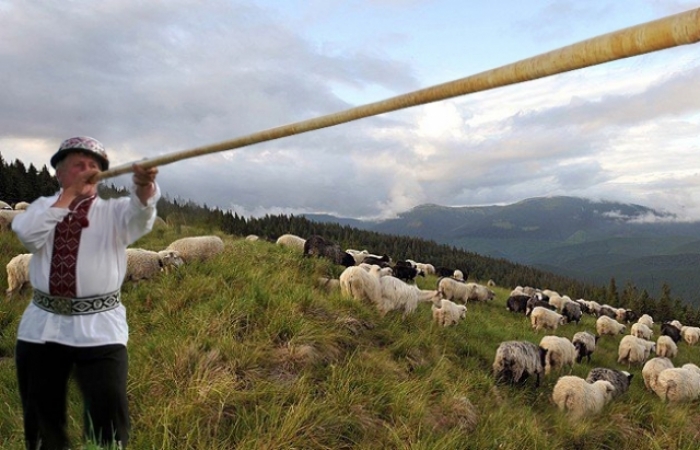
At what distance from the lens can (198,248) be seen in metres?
9.84

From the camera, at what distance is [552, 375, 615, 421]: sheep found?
7.98 meters

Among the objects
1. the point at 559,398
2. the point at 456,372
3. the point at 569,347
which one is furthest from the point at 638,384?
the point at 456,372

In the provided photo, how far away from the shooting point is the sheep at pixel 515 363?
8695mm

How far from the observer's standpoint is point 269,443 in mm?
3531

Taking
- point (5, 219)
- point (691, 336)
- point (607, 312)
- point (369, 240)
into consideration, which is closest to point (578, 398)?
point (5, 219)

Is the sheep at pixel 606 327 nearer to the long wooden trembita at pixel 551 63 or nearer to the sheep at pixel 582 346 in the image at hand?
the sheep at pixel 582 346

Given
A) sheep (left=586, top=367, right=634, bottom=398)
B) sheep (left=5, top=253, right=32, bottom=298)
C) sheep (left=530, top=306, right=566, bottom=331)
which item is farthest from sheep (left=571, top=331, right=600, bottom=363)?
sheep (left=5, top=253, right=32, bottom=298)

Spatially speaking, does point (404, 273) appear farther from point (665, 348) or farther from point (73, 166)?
point (73, 166)

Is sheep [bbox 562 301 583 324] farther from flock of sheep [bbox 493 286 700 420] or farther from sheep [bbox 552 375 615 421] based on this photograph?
sheep [bbox 552 375 615 421]

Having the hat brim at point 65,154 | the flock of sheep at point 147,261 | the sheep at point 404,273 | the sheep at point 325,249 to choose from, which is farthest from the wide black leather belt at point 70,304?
the sheep at point 404,273

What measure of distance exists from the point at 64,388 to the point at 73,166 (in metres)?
1.39

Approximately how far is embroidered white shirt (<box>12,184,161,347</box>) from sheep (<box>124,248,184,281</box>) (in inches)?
232

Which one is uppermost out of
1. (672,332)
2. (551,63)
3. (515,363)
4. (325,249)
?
(551,63)

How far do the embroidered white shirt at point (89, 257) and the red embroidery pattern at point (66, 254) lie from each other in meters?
0.03
